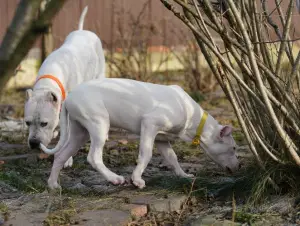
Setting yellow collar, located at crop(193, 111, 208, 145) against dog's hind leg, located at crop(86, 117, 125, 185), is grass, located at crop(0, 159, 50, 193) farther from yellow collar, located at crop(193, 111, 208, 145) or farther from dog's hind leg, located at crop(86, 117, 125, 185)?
yellow collar, located at crop(193, 111, 208, 145)

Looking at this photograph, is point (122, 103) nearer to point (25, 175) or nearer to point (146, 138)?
point (146, 138)

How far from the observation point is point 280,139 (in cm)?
381

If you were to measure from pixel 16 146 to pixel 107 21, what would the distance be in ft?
22.2

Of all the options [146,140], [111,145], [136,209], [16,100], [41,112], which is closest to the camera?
[136,209]

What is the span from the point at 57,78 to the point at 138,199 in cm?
302

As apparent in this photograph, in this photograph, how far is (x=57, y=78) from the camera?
686 centimetres

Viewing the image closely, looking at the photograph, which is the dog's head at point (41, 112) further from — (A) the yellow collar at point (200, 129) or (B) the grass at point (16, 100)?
(B) the grass at point (16, 100)

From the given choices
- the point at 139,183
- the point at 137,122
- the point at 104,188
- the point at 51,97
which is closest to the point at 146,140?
the point at 137,122

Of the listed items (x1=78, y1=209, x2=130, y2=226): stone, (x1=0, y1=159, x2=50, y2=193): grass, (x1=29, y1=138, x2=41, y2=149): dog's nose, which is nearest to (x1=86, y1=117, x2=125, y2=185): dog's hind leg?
(x1=0, y1=159, x2=50, y2=193): grass

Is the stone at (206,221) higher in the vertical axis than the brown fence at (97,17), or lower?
lower

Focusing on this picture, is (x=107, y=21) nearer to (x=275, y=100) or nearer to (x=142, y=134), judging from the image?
(x=142, y=134)

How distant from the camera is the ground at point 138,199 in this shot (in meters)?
3.76

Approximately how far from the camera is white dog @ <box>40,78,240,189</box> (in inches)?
182

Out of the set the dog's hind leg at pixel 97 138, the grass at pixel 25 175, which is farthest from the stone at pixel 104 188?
the grass at pixel 25 175
